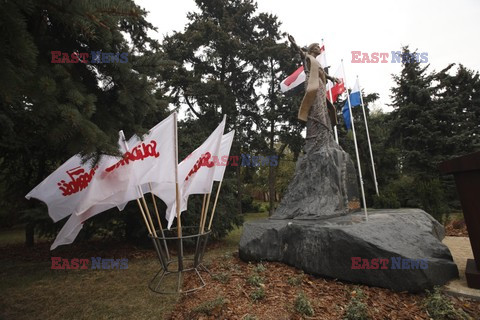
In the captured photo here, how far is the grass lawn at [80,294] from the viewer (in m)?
3.94

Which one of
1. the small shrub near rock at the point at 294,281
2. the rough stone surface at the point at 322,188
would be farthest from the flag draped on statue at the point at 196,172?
the rough stone surface at the point at 322,188

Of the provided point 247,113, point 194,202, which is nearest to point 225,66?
point 247,113

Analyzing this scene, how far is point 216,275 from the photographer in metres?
4.84

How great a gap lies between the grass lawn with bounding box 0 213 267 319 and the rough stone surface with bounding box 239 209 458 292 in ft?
6.99

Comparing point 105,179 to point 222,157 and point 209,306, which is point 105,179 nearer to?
point 222,157

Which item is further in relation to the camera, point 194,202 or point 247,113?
point 247,113

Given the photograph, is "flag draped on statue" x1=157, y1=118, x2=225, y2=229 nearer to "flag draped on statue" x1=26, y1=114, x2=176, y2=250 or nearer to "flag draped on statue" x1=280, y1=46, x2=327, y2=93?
"flag draped on statue" x1=26, y1=114, x2=176, y2=250

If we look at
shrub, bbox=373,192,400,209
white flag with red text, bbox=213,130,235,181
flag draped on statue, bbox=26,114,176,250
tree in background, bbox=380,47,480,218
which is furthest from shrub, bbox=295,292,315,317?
tree in background, bbox=380,47,480,218

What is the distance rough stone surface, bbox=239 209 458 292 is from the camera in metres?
3.88

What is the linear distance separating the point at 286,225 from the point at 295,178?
168cm

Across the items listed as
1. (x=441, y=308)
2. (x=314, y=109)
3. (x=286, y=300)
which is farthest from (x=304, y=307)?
(x=314, y=109)

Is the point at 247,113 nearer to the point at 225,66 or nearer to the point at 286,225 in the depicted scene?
the point at 225,66

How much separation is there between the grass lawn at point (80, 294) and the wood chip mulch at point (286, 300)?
64 centimetres

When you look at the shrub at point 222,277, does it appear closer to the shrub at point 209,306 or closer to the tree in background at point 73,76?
the shrub at point 209,306
